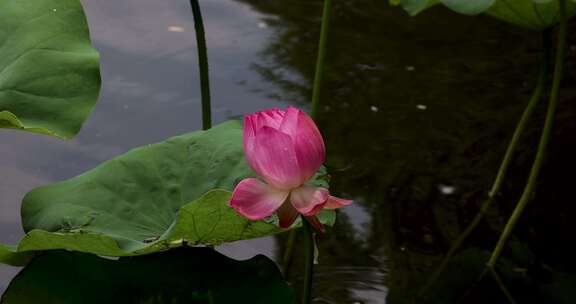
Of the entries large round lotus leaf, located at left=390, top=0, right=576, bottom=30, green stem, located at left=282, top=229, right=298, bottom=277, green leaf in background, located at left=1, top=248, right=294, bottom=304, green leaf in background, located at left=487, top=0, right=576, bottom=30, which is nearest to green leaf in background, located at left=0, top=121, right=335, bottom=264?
green leaf in background, located at left=1, top=248, right=294, bottom=304

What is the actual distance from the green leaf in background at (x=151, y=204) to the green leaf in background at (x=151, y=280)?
22 millimetres

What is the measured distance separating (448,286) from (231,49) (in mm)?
870

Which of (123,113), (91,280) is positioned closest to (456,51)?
(123,113)

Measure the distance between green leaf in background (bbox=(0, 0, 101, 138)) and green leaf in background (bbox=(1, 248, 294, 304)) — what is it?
0.15 metres

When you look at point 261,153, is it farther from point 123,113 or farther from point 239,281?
point 123,113

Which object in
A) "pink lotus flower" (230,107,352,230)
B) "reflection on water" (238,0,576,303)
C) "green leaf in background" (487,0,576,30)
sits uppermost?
"pink lotus flower" (230,107,352,230)

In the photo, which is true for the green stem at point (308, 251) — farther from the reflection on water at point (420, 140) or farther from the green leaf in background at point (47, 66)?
the reflection on water at point (420, 140)

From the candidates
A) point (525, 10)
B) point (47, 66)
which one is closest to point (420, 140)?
point (525, 10)

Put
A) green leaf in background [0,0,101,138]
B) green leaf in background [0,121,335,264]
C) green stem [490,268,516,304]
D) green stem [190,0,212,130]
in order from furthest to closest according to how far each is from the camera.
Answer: green stem [490,268,516,304] → green stem [190,0,212,130] → green leaf in background [0,0,101,138] → green leaf in background [0,121,335,264]

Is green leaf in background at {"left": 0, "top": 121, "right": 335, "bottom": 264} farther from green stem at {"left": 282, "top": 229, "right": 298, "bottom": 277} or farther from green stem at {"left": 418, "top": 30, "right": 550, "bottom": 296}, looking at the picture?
green stem at {"left": 418, "top": 30, "right": 550, "bottom": 296}

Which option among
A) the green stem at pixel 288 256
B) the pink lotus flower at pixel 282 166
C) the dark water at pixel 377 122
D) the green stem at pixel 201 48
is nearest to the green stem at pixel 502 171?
the dark water at pixel 377 122

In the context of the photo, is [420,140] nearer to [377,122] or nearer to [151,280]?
[377,122]

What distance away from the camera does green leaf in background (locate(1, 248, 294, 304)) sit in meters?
1.03

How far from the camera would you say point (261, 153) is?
853mm
